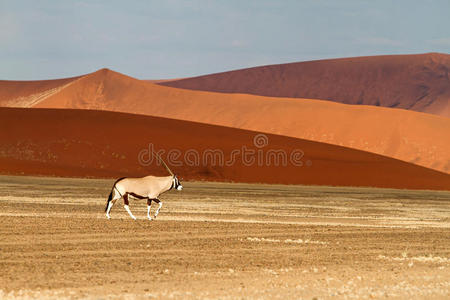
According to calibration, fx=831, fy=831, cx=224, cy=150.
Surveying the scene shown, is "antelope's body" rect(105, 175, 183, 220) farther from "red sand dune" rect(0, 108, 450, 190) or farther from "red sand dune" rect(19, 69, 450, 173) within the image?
"red sand dune" rect(19, 69, 450, 173)

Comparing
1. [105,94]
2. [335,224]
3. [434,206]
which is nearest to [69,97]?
[105,94]

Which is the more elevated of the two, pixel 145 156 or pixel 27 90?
pixel 27 90

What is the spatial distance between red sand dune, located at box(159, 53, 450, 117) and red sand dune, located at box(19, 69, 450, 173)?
47.1 meters

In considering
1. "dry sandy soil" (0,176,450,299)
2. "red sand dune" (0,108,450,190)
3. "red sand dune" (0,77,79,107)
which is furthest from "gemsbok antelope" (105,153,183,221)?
"red sand dune" (0,77,79,107)

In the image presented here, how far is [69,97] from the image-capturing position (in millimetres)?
107000

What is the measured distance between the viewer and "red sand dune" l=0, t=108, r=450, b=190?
55294 mm

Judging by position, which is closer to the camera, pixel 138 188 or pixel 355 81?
pixel 138 188

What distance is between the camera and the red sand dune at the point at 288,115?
89.0 metres

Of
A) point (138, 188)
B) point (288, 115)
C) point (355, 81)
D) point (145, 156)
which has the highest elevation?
point (355, 81)

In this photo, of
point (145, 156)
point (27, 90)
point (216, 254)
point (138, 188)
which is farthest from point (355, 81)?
point (216, 254)

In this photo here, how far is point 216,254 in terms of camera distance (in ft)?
48.0

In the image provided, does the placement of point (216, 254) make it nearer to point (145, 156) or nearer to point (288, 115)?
point (145, 156)

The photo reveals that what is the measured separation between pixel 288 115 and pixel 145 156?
45.0 meters

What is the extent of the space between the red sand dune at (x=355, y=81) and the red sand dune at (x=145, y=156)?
8074 cm
